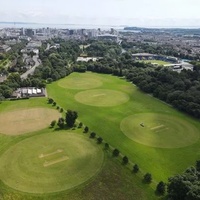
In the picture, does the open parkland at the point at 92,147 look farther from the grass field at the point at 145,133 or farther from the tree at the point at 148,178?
the tree at the point at 148,178

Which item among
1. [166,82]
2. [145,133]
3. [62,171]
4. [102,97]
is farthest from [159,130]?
[166,82]

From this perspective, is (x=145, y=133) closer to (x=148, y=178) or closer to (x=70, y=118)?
(x=70, y=118)

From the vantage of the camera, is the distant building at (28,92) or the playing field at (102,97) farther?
the distant building at (28,92)

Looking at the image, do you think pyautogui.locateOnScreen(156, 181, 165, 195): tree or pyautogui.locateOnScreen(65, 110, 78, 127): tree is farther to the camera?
pyautogui.locateOnScreen(65, 110, 78, 127): tree

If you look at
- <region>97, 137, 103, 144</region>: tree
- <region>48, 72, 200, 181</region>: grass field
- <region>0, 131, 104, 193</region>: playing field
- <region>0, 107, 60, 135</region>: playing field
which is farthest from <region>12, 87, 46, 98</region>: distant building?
<region>97, 137, 103, 144</region>: tree

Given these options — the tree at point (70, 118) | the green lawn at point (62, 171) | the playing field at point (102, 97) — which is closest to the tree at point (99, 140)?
the green lawn at point (62, 171)

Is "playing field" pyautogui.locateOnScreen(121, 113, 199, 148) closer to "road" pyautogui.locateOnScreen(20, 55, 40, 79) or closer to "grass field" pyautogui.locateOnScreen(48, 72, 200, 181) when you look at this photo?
"grass field" pyautogui.locateOnScreen(48, 72, 200, 181)
